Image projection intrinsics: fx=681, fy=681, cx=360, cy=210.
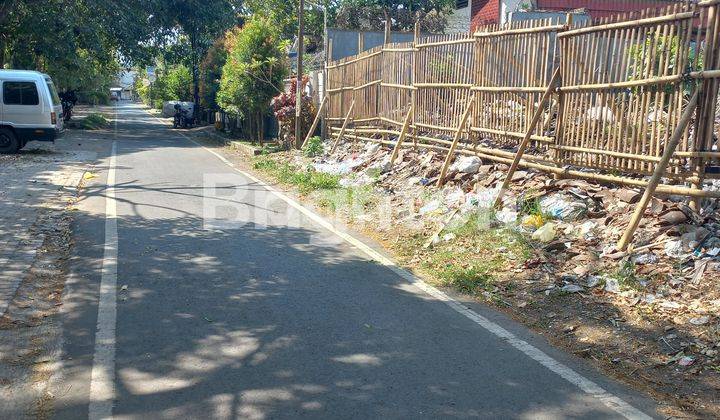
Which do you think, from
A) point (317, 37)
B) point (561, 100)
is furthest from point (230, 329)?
point (317, 37)

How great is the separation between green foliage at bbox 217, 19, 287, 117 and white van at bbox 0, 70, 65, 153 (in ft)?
19.4

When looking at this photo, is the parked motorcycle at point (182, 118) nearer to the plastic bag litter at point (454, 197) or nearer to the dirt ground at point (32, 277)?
the dirt ground at point (32, 277)

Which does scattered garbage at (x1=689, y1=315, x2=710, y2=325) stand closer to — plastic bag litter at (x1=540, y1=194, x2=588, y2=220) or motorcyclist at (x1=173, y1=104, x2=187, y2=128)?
plastic bag litter at (x1=540, y1=194, x2=588, y2=220)

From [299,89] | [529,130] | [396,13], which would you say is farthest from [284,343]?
[396,13]

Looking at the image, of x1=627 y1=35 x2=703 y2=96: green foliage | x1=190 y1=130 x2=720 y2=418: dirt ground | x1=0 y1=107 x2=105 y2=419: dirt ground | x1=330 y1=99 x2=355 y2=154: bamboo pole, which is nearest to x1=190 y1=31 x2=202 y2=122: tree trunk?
x1=330 y1=99 x2=355 y2=154: bamboo pole

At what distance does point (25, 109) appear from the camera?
61.0ft

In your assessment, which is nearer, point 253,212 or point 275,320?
point 275,320

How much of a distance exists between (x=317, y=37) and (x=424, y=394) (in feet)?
127

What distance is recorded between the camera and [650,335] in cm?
541

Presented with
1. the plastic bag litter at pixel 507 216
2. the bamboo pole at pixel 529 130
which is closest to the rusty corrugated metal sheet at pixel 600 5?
the bamboo pole at pixel 529 130

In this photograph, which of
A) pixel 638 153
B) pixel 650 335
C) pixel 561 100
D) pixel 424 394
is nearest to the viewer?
pixel 424 394

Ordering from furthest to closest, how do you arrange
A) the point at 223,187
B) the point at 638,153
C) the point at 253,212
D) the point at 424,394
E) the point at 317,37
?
the point at 317,37, the point at 223,187, the point at 253,212, the point at 638,153, the point at 424,394

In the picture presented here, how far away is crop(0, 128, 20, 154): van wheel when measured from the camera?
1892 centimetres

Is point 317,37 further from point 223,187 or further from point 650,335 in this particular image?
point 650,335
